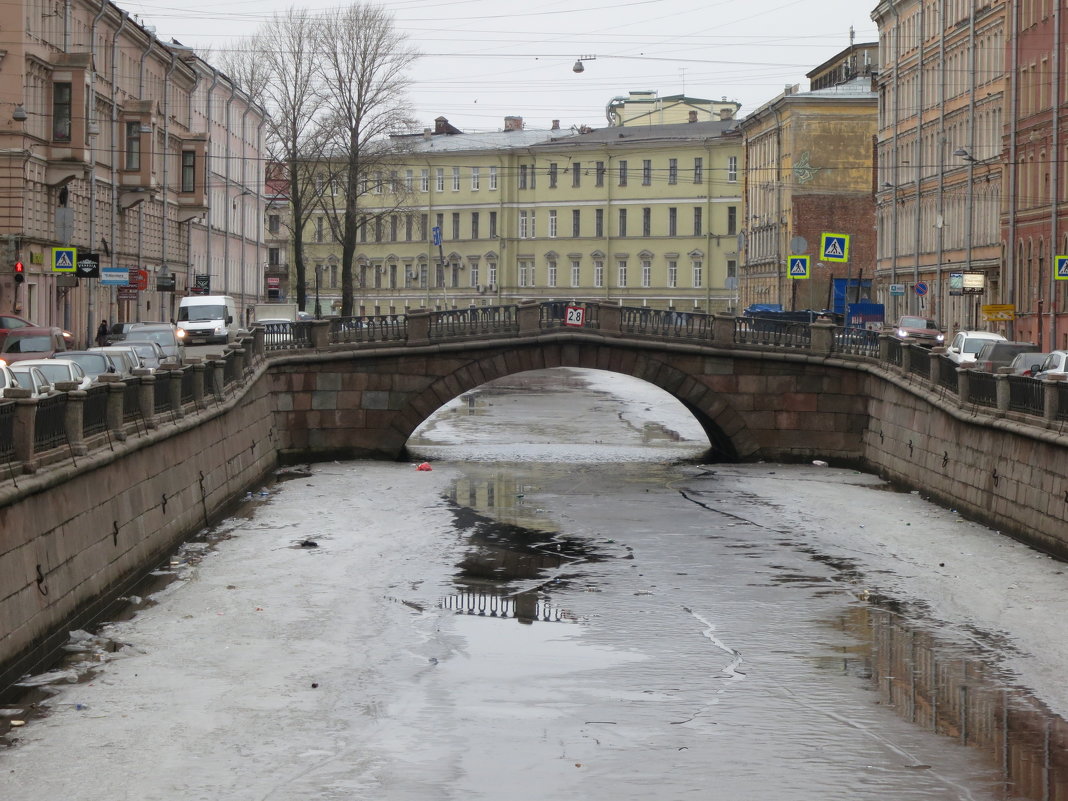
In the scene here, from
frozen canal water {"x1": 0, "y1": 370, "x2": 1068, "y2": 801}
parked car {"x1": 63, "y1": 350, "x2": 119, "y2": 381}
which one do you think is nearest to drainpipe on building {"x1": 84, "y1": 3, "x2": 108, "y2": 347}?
parked car {"x1": 63, "y1": 350, "x2": 119, "y2": 381}

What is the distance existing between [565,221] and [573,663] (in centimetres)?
10774

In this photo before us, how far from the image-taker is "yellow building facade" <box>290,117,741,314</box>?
408 feet

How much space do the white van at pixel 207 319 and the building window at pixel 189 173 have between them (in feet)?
68.2

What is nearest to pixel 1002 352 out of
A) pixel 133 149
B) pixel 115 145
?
pixel 115 145

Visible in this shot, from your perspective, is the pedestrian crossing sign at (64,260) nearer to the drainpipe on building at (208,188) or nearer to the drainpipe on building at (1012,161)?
the drainpipe on building at (1012,161)

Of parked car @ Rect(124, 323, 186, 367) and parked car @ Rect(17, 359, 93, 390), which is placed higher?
parked car @ Rect(124, 323, 186, 367)

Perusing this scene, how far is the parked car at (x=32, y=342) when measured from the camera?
42.8 m

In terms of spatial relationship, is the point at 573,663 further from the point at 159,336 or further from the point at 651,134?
the point at 651,134

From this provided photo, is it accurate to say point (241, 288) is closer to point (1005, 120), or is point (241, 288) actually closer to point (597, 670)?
point (1005, 120)

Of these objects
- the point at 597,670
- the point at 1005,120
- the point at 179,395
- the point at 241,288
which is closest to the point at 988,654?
the point at 597,670

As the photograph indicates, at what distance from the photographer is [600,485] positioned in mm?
44188

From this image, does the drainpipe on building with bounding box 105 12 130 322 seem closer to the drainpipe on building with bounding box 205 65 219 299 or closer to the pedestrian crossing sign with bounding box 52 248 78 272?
the drainpipe on building with bounding box 205 65 219 299

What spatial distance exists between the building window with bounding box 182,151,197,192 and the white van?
819 inches

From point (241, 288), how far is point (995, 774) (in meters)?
87.5
